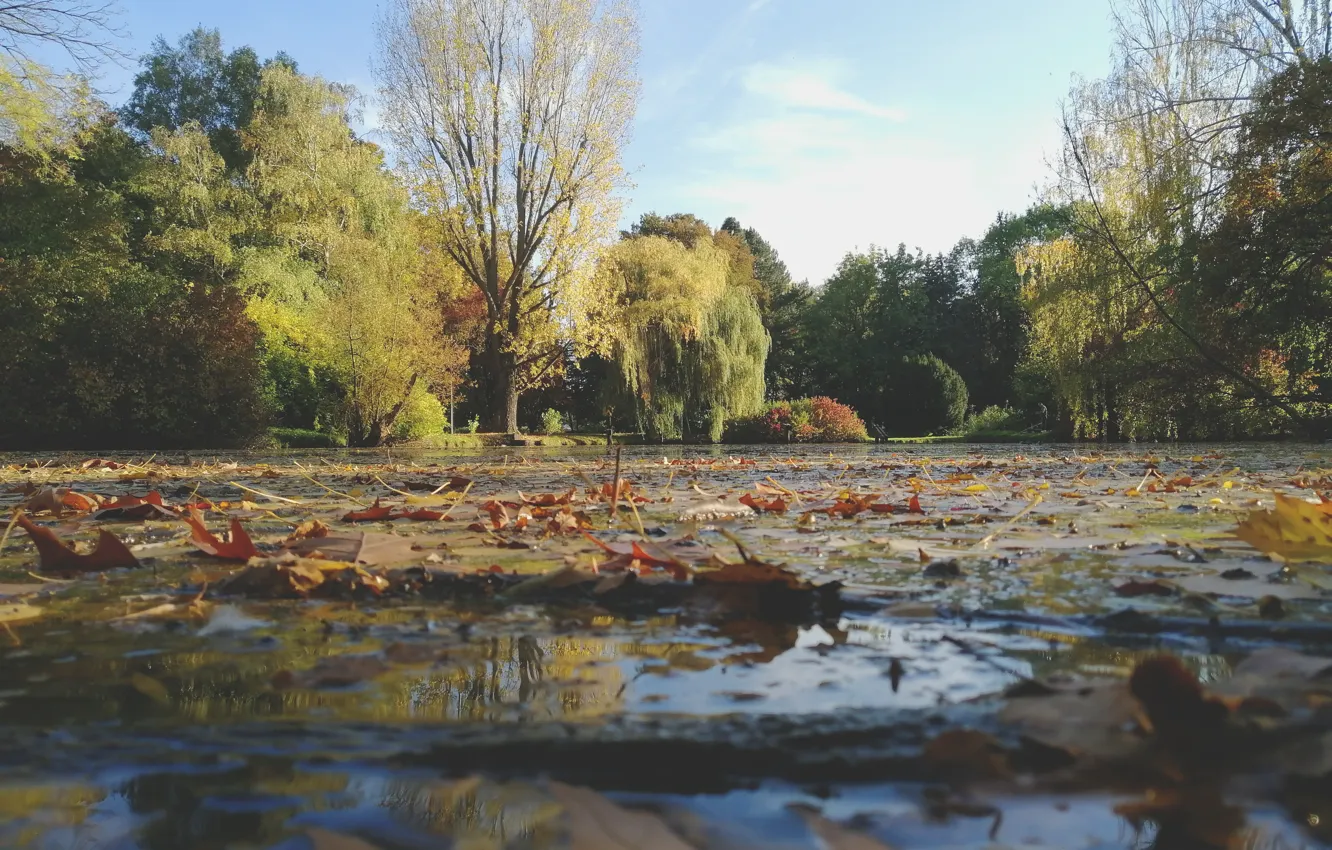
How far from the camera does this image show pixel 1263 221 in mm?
10320

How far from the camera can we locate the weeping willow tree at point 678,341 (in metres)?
23.0

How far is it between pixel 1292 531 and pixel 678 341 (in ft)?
71.8

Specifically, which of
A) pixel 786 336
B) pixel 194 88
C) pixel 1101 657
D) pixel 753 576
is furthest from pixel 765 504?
pixel 786 336

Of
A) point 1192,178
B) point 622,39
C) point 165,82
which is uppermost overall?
point 165,82

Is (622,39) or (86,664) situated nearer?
(86,664)

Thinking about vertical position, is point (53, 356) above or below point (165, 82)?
below

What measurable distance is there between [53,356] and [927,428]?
28.4 meters

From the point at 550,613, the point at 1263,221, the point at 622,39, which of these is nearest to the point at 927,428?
the point at 622,39

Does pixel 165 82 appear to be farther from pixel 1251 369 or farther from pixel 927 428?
pixel 1251 369

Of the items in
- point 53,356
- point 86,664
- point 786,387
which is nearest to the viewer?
point 86,664

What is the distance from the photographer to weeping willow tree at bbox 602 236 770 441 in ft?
75.4

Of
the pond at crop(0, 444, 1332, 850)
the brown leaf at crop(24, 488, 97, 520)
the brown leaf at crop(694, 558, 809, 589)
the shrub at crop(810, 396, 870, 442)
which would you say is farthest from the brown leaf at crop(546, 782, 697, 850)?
the shrub at crop(810, 396, 870, 442)

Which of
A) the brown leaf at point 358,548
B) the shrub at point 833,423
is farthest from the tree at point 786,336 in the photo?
the brown leaf at point 358,548

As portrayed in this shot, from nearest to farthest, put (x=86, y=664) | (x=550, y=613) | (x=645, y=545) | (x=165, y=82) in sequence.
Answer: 1. (x=86, y=664)
2. (x=550, y=613)
3. (x=645, y=545)
4. (x=165, y=82)
